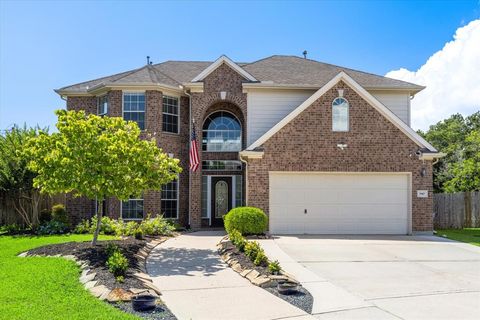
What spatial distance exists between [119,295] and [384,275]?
5626 mm

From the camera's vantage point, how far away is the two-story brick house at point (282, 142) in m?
16.3

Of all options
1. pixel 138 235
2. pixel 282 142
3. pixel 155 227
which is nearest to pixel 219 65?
pixel 282 142

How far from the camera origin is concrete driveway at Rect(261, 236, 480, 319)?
21.9 ft

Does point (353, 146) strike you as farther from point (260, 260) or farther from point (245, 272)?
point (245, 272)

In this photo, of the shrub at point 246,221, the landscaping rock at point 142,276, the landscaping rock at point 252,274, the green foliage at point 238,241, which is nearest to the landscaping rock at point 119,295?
the landscaping rock at point 142,276

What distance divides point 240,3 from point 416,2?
570 centimetres

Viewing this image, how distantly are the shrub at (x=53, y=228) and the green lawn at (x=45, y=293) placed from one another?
5.59 metres

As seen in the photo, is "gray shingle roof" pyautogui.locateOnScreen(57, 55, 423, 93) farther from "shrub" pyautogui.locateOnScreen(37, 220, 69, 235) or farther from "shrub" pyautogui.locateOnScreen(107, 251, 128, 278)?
"shrub" pyautogui.locateOnScreen(107, 251, 128, 278)

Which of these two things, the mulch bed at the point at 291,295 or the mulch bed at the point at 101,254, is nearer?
the mulch bed at the point at 291,295

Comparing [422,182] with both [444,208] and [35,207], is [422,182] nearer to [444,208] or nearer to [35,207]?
[444,208]

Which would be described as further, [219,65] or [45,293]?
[219,65]

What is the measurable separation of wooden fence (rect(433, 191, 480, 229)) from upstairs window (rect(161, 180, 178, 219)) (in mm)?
12595

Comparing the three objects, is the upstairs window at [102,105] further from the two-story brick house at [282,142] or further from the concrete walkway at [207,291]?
the concrete walkway at [207,291]

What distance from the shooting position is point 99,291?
7.09 meters
